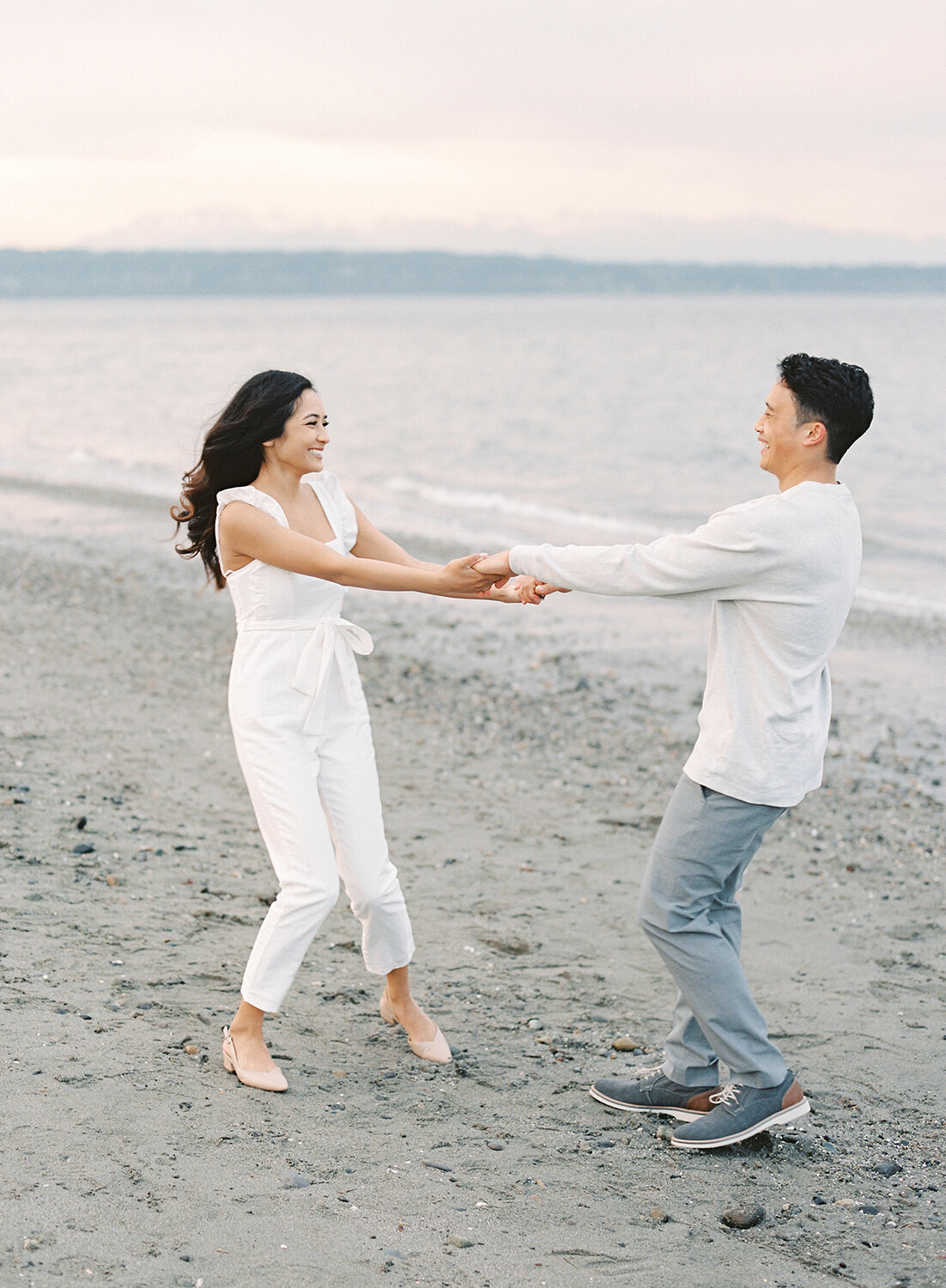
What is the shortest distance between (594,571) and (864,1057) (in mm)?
2410

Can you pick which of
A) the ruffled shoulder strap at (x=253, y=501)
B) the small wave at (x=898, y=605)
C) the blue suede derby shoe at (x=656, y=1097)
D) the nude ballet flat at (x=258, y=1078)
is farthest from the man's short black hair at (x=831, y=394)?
the small wave at (x=898, y=605)

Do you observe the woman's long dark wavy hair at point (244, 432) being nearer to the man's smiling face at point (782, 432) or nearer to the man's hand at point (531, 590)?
the man's hand at point (531, 590)

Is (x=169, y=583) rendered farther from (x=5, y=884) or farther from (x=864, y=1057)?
(x=864, y=1057)

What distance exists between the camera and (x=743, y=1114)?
398 centimetres

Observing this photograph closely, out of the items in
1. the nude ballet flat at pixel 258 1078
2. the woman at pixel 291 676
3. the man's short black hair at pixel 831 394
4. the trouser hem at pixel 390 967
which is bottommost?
the nude ballet flat at pixel 258 1078

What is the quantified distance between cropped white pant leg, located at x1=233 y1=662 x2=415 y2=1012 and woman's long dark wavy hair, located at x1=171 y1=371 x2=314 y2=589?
0.67m

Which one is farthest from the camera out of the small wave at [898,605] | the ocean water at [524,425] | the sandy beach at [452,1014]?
the ocean water at [524,425]

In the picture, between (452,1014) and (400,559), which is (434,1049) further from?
(400,559)

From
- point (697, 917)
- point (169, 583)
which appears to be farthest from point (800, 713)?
point (169, 583)

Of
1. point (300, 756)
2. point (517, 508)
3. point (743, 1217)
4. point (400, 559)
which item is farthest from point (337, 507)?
point (517, 508)

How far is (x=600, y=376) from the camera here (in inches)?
2409

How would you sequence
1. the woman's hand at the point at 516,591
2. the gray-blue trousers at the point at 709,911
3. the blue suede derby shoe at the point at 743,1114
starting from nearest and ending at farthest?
1. the gray-blue trousers at the point at 709,911
2. the blue suede derby shoe at the point at 743,1114
3. the woman's hand at the point at 516,591

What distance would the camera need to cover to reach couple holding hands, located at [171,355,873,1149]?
3.62 metres

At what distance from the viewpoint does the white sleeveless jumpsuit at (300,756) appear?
13.4ft
